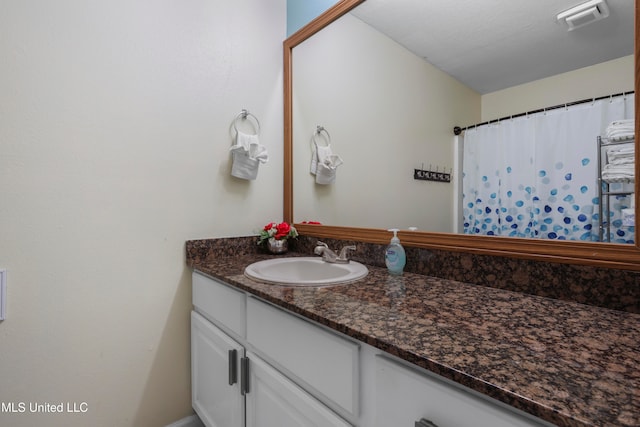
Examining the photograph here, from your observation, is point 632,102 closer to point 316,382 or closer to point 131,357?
point 316,382

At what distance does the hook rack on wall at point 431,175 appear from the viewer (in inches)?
42.7

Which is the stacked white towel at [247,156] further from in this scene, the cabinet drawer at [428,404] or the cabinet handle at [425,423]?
the cabinet handle at [425,423]

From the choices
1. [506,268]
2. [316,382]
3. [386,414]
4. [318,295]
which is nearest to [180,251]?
[318,295]

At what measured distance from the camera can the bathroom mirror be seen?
758 mm

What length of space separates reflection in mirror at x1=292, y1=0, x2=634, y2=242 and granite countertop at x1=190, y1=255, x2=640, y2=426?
0.81ft

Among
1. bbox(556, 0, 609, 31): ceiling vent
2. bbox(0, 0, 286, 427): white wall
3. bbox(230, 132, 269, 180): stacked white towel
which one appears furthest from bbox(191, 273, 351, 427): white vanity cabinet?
bbox(556, 0, 609, 31): ceiling vent

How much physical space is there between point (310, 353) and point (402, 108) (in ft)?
3.15

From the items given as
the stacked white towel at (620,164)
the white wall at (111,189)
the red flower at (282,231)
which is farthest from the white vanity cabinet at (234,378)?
the stacked white towel at (620,164)

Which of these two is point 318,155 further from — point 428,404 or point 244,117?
Answer: point 428,404

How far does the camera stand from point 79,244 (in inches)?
44.3

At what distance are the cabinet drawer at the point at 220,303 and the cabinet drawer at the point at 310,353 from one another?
Result: 80mm

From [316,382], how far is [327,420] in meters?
0.08

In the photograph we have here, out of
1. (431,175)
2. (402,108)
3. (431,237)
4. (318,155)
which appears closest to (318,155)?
(318,155)

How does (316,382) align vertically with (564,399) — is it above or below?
below
